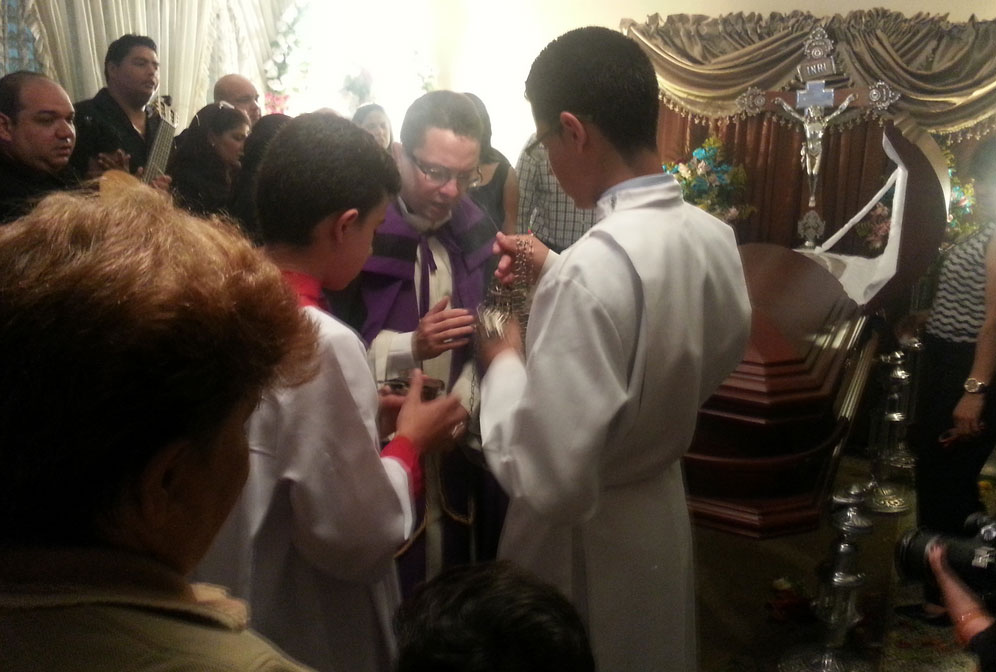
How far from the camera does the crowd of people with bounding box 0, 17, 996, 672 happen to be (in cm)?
60

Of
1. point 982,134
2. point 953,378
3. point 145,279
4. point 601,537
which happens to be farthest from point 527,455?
point 982,134

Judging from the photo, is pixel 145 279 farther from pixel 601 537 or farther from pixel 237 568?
pixel 601 537

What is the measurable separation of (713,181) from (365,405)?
5.39 meters

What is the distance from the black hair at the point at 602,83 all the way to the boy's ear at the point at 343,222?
0.38m

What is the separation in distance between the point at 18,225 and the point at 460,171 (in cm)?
141

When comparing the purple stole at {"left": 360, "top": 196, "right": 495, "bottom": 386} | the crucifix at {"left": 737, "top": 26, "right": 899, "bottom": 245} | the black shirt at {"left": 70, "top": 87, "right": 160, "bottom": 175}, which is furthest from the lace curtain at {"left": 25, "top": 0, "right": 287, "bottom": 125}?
the crucifix at {"left": 737, "top": 26, "right": 899, "bottom": 245}

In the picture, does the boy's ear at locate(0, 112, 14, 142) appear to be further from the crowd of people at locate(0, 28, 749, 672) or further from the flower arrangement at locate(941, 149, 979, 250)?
the flower arrangement at locate(941, 149, 979, 250)

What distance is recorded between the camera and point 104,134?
3.58 m

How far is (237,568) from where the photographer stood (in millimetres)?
1280

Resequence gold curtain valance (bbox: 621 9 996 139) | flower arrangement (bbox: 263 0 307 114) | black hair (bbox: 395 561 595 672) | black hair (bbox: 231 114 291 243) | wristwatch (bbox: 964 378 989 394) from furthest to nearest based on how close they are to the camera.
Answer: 1. flower arrangement (bbox: 263 0 307 114)
2. gold curtain valance (bbox: 621 9 996 139)
3. wristwatch (bbox: 964 378 989 394)
4. black hair (bbox: 231 114 291 243)
5. black hair (bbox: 395 561 595 672)

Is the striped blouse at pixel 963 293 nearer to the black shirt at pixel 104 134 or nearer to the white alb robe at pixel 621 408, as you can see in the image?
the white alb robe at pixel 621 408

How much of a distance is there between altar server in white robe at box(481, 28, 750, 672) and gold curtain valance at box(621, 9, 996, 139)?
531 centimetres

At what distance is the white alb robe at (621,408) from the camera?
4.31 feet

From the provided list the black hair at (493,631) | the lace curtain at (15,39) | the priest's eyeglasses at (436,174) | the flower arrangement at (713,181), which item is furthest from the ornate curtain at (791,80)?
the black hair at (493,631)
